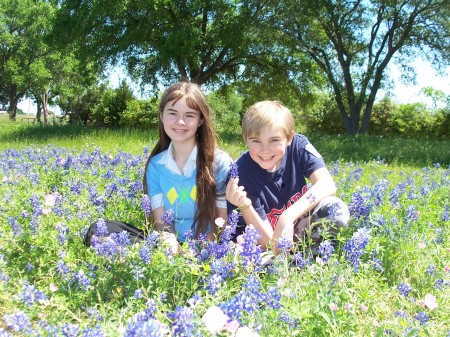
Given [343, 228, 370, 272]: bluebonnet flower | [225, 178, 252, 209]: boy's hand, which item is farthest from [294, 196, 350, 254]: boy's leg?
[343, 228, 370, 272]: bluebonnet flower

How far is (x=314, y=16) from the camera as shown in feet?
69.1

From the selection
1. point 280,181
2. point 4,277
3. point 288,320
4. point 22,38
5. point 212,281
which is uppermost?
point 22,38

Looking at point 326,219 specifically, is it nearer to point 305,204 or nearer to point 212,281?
point 305,204

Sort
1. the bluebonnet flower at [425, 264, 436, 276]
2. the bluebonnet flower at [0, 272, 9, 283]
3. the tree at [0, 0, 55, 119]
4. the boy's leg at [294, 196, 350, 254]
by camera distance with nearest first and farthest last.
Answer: the bluebonnet flower at [0, 272, 9, 283] < the bluebonnet flower at [425, 264, 436, 276] < the boy's leg at [294, 196, 350, 254] < the tree at [0, 0, 55, 119]

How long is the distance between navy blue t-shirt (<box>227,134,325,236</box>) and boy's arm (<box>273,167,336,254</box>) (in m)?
0.10

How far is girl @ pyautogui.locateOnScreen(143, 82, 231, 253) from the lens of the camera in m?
3.47

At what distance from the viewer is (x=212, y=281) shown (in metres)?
2.12

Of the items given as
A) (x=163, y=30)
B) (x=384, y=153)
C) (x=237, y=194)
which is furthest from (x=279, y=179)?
(x=163, y=30)

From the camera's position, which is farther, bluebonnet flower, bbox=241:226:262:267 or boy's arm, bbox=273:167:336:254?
boy's arm, bbox=273:167:336:254

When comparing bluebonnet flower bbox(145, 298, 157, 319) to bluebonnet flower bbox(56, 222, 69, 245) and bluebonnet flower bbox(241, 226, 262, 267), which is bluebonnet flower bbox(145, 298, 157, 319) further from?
bluebonnet flower bbox(56, 222, 69, 245)

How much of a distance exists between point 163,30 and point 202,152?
17857 mm

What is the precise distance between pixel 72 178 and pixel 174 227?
179cm

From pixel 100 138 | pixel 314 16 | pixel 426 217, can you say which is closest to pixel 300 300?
pixel 426 217

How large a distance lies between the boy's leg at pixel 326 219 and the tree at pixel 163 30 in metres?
16.1
